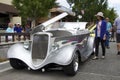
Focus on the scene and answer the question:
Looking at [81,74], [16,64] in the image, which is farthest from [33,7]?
[81,74]

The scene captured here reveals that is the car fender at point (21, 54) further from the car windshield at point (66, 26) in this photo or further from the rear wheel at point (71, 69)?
the car windshield at point (66, 26)

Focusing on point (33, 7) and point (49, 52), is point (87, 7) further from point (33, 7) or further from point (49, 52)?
point (49, 52)

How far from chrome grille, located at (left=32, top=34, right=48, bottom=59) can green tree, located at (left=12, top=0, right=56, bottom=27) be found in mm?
16780

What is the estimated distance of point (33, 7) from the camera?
24.7 metres

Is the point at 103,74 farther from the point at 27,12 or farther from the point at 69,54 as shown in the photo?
the point at 27,12

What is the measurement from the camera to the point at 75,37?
8.28 m

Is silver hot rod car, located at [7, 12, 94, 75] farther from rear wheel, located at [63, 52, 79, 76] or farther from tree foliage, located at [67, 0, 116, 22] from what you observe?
tree foliage, located at [67, 0, 116, 22]

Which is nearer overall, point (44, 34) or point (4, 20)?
point (44, 34)

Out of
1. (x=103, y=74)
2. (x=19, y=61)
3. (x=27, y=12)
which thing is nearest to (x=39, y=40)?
(x=19, y=61)

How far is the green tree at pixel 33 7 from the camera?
24.5 m

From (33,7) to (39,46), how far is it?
688 inches

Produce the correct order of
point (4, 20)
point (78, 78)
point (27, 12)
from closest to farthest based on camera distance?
point (78, 78) < point (27, 12) < point (4, 20)

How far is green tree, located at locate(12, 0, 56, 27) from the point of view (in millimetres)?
24469

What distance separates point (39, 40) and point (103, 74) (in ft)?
6.53
